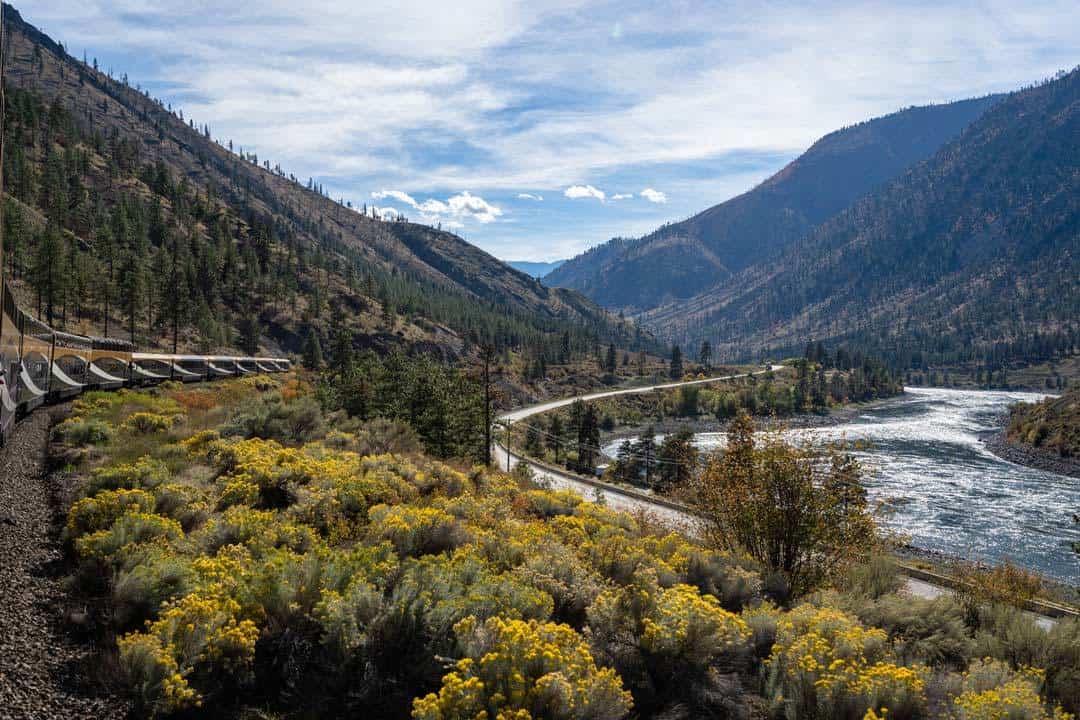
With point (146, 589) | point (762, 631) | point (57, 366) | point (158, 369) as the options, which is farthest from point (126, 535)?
point (158, 369)

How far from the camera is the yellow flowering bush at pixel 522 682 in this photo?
512cm

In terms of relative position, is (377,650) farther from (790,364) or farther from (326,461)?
(790,364)

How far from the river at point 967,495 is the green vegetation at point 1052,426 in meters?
4.68

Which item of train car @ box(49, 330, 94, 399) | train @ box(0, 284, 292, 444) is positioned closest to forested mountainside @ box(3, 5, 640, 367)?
train @ box(0, 284, 292, 444)

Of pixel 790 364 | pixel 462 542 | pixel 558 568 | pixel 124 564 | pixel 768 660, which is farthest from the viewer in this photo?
pixel 790 364

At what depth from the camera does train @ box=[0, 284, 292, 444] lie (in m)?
15.1

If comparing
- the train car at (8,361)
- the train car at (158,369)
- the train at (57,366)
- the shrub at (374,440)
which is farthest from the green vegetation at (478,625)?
the train car at (158,369)

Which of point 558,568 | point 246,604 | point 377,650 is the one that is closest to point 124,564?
point 246,604

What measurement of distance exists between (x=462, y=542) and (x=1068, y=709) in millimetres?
7986

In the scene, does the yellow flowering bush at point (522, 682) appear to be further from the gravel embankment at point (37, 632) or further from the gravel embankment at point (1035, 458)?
the gravel embankment at point (1035, 458)

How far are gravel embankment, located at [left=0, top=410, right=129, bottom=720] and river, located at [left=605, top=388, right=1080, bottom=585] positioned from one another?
12541 mm

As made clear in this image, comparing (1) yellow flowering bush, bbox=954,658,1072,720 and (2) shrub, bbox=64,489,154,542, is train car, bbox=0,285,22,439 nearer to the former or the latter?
(2) shrub, bbox=64,489,154,542

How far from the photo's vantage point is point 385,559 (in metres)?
8.33

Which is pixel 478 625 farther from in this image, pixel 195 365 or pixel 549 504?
pixel 195 365
